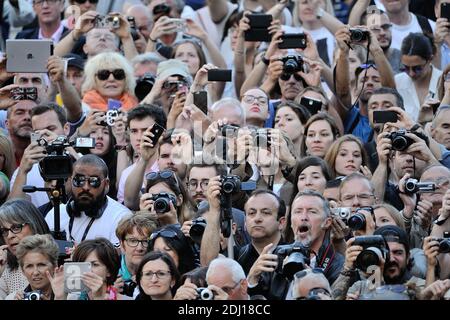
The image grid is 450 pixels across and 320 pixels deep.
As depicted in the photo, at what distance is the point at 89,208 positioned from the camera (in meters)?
15.2

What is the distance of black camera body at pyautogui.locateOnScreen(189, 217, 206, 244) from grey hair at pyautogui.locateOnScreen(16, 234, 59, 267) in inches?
40.3

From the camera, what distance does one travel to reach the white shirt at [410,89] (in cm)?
1734

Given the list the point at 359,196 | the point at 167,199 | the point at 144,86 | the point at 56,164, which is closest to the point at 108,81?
the point at 144,86

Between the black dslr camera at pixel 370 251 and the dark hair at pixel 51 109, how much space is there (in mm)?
4352

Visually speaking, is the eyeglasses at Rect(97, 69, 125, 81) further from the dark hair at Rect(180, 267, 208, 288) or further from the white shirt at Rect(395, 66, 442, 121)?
the dark hair at Rect(180, 267, 208, 288)

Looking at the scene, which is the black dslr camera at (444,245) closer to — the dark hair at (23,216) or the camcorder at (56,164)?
the camcorder at (56,164)

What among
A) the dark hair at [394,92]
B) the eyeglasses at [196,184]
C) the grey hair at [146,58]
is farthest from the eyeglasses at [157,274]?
the grey hair at [146,58]

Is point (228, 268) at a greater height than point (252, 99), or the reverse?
point (252, 99)

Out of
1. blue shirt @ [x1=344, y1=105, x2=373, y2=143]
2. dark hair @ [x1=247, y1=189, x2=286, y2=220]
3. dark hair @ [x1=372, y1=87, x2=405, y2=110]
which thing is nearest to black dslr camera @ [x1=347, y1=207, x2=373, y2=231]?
dark hair @ [x1=247, y1=189, x2=286, y2=220]

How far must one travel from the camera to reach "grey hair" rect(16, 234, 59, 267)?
1395cm

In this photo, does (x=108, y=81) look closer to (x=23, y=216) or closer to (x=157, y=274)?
(x=23, y=216)

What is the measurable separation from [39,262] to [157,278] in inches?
44.0

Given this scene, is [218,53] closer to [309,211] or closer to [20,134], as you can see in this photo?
[20,134]

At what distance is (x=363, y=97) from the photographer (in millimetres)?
17156
